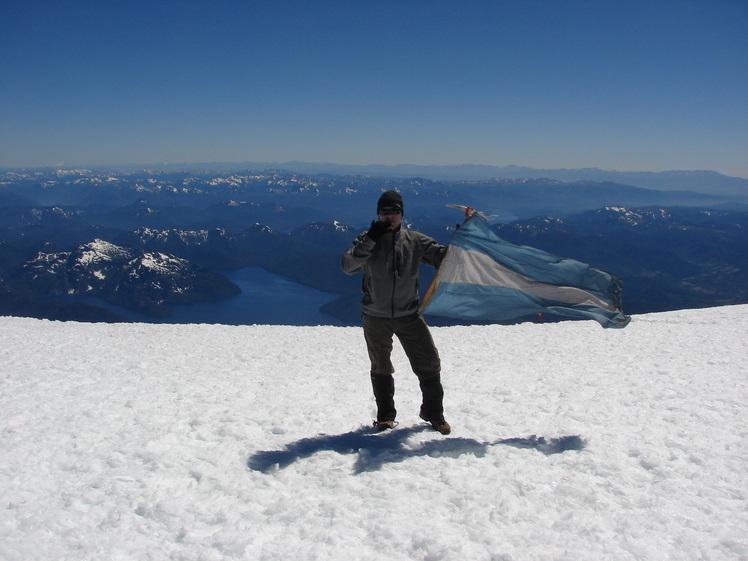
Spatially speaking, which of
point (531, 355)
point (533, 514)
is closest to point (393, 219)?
point (533, 514)


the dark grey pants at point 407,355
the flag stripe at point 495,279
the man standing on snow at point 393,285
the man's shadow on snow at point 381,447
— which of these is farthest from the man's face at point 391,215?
the man's shadow on snow at point 381,447

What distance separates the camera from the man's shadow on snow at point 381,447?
5.05 meters

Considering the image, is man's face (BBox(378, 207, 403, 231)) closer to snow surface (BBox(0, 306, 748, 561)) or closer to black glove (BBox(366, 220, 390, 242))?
black glove (BBox(366, 220, 390, 242))

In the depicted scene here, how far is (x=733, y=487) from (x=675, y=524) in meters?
1.32

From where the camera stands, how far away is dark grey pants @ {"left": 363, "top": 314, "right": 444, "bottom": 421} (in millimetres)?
5348

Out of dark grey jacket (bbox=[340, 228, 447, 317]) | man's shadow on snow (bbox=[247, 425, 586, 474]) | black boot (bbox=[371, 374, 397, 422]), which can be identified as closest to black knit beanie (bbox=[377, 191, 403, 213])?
dark grey jacket (bbox=[340, 228, 447, 317])

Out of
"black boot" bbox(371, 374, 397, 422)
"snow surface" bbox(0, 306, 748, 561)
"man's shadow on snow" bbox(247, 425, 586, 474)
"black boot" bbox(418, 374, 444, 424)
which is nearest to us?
"snow surface" bbox(0, 306, 748, 561)

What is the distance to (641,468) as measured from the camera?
4.86m

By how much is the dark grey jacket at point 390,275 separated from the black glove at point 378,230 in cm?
12

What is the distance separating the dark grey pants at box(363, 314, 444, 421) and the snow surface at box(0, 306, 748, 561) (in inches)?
18.7

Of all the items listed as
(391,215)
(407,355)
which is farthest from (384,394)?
(391,215)

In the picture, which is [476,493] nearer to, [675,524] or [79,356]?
[675,524]

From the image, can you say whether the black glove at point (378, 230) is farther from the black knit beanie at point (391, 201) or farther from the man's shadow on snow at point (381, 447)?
the man's shadow on snow at point (381, 447)

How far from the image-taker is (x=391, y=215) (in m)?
4.96
